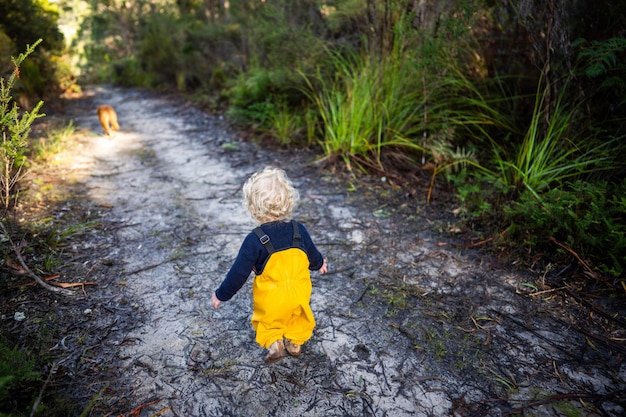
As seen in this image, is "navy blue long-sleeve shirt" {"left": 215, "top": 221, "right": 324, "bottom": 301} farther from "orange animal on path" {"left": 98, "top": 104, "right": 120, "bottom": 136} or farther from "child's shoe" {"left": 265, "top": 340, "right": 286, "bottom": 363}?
"orange animal on path" {"left": 98, "top": 104, "right": 120, "bottom": 136}

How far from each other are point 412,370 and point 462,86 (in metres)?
3.66

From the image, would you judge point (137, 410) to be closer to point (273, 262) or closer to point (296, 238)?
point (273, 262)

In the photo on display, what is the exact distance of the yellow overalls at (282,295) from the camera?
6.12 ft

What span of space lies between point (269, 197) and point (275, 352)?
882 millimetres

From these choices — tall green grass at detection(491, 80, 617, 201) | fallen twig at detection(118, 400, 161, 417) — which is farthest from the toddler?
tall green grass at detection(491, 80, 617, 201)

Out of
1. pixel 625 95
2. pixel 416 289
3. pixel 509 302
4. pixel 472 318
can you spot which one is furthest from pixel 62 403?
pixel 625 95

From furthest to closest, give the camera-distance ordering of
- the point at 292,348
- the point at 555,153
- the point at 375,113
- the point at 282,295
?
the point at 375,113, the point at 555,153, the point at 292,348, the point at 282,295

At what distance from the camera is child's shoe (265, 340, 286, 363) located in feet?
6.50

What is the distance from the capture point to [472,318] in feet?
7.72

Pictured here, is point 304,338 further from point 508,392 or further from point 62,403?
point 62,403

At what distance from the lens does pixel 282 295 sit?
189 cm

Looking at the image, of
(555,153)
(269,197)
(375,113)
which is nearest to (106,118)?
(375,113)

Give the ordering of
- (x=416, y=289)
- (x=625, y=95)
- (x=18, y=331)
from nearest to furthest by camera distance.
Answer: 1. (x=18, y=331)
2. (x=416, y=289)
3. (x=625, y=95)

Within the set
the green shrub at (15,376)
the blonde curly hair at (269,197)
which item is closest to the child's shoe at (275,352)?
the blonde curly hair at (269,197)
